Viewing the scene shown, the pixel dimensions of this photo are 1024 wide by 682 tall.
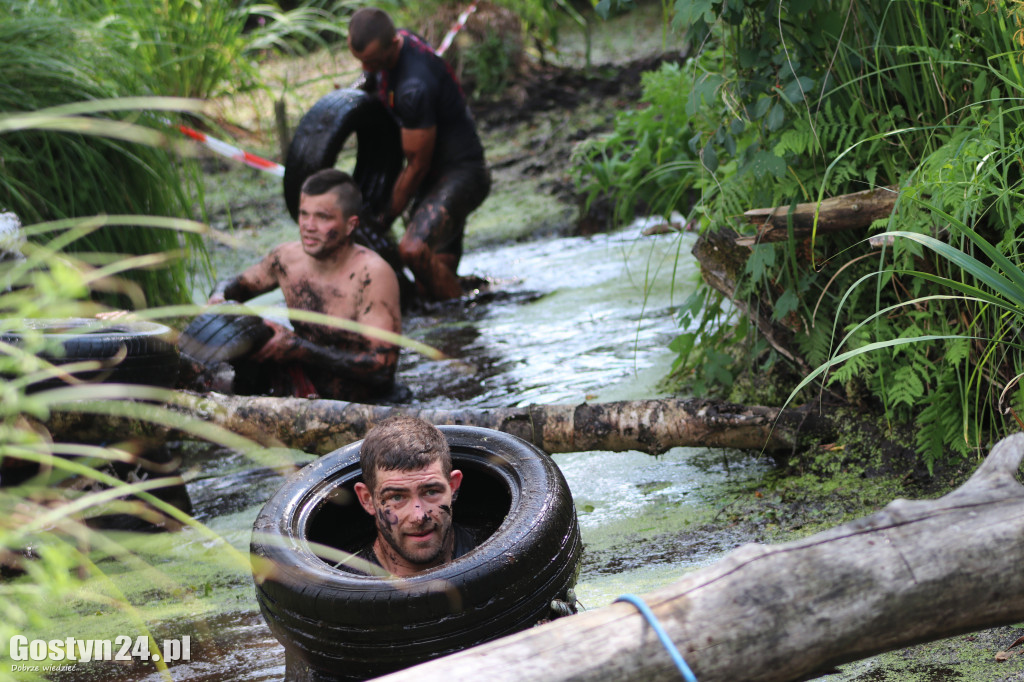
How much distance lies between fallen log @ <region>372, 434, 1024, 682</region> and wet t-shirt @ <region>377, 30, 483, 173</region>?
17.3 ft

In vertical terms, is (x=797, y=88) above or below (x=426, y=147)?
above

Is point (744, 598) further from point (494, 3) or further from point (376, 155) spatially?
point (494, 3)

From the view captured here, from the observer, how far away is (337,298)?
4855mm

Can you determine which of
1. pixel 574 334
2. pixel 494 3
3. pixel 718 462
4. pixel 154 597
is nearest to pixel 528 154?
pixel 494 3

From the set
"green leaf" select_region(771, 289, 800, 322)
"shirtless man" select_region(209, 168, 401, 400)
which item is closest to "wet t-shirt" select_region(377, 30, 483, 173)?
"shirtless man" select_region(209, 168, 401, 400)

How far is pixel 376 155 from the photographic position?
693 cm

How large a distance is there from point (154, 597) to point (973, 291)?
276 centimetres

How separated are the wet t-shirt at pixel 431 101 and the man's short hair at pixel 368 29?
0.72ft

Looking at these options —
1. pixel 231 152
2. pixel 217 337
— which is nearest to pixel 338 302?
pixel 217 337

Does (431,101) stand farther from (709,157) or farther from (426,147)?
(709,157)

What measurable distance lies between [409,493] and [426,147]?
4.38m

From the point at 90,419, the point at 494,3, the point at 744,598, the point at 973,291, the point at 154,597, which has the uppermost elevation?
the point at 494,3

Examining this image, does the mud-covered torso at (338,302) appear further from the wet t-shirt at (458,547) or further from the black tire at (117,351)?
the wet t-shirt at (458,547)

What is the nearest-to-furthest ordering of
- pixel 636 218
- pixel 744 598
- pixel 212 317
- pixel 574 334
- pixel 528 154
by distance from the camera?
1. pixel 744 598
2. pixel 212 317
3. pixel 574 334
4. pixel 636 218
5. pixel 528 154
